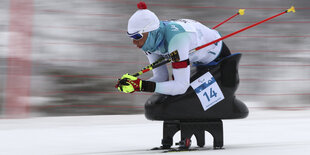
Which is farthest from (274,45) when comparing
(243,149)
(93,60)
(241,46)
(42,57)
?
(243,149)

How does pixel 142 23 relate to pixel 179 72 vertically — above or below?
above

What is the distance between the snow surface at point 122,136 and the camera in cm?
223

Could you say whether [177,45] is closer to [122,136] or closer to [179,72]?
[179,72]

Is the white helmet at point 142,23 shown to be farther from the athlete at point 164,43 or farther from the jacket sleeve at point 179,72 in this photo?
the jacket sleeve at point 179,72

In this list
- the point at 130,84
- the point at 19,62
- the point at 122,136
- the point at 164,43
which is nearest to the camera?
the point at 130,84

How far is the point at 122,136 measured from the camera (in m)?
2.79

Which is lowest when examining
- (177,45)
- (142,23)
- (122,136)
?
(122,136)

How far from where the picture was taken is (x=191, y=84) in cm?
219

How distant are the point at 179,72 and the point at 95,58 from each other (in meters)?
2.88

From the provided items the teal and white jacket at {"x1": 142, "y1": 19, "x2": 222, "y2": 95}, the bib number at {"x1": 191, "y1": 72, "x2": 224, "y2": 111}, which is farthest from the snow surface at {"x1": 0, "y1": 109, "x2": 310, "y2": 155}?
the teal and white jacket at {"x1": 142, "y1": 19, "x2": 222, "y2": 95}

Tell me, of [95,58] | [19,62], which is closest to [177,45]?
[19,62]

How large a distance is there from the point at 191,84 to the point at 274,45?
3.87 m

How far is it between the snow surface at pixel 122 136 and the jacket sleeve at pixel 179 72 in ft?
1.14

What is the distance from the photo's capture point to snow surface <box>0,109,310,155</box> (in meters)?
2.23
